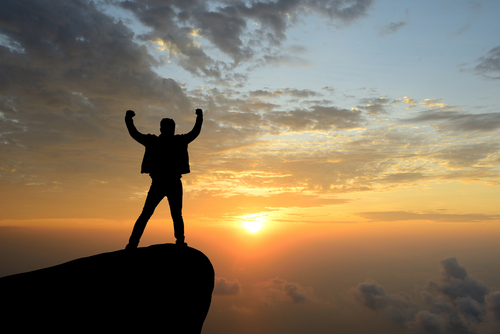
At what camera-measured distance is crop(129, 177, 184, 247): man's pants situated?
7.47m

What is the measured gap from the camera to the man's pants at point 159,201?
24.5ft

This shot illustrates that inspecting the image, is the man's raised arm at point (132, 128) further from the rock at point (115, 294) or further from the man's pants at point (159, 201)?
the rock at point (115, 294)

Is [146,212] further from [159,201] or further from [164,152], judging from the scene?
[164,152]

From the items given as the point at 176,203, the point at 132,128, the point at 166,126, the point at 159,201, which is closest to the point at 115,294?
the point at 159,201

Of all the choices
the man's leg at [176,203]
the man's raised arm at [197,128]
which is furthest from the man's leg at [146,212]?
the man's raised arm at [197,128]

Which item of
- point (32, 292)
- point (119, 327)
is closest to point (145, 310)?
point (119, 327)

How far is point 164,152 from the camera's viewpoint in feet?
25.3

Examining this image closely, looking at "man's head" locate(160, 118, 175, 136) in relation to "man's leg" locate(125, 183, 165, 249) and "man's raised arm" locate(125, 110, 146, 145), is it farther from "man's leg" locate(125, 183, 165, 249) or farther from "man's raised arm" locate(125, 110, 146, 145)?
"man's leg" locate(125, 183, 165, 249)

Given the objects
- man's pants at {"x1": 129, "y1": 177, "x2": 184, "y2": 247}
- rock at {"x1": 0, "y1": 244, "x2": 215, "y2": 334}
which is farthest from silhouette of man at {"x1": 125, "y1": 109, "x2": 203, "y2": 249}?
rock at {"x1": 0, "y1": 244, "x2": 215, "y2": 334}

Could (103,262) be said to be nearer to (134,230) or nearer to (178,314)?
(134,230)

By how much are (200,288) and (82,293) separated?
3.09 m

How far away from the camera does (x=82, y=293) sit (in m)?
6.09

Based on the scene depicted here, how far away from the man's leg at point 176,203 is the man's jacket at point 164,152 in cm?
34

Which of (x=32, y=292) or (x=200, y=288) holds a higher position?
(x=32, y=292)
